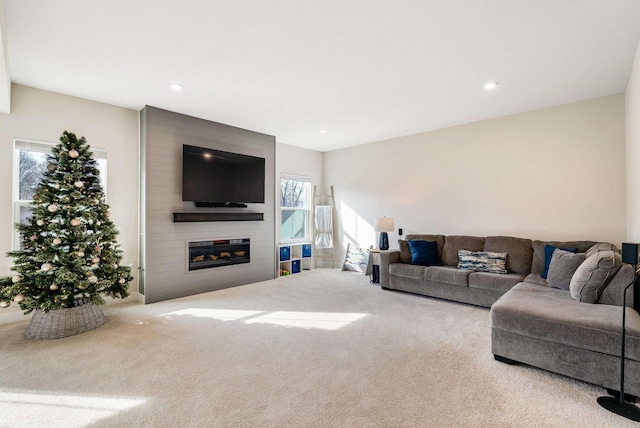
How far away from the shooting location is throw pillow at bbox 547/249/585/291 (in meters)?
3.06

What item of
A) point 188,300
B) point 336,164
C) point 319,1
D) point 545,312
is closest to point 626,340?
point 545,312

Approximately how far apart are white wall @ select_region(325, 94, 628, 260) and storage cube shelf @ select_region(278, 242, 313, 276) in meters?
1.21

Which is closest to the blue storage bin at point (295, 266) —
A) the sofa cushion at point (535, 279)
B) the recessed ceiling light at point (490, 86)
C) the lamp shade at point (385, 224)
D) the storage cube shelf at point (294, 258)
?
the storage cube shelf at point (294, 258)

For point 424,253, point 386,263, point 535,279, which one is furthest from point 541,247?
point 386,263

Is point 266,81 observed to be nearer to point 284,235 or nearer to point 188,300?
point 188,300

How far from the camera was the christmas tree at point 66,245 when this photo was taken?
3066 mm

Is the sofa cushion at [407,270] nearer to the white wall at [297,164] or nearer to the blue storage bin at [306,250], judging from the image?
the blue storage bin at [306,250]

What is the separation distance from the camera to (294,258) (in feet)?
20.7

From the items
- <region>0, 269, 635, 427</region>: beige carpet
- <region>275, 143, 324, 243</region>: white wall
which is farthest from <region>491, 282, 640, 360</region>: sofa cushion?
<region>275, 143, 324, 243</region>: white wall

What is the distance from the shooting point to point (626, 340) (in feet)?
6.59

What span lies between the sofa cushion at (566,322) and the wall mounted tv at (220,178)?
158 inches

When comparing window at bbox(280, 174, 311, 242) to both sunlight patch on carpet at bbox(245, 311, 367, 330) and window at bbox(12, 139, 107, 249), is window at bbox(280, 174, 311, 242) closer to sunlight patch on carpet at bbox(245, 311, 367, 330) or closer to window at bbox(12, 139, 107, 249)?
sunlight patch on carpet at bbox(245, 311, 367, 330)

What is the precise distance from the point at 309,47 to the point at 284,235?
13.9 ft

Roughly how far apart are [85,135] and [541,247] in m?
6.10
